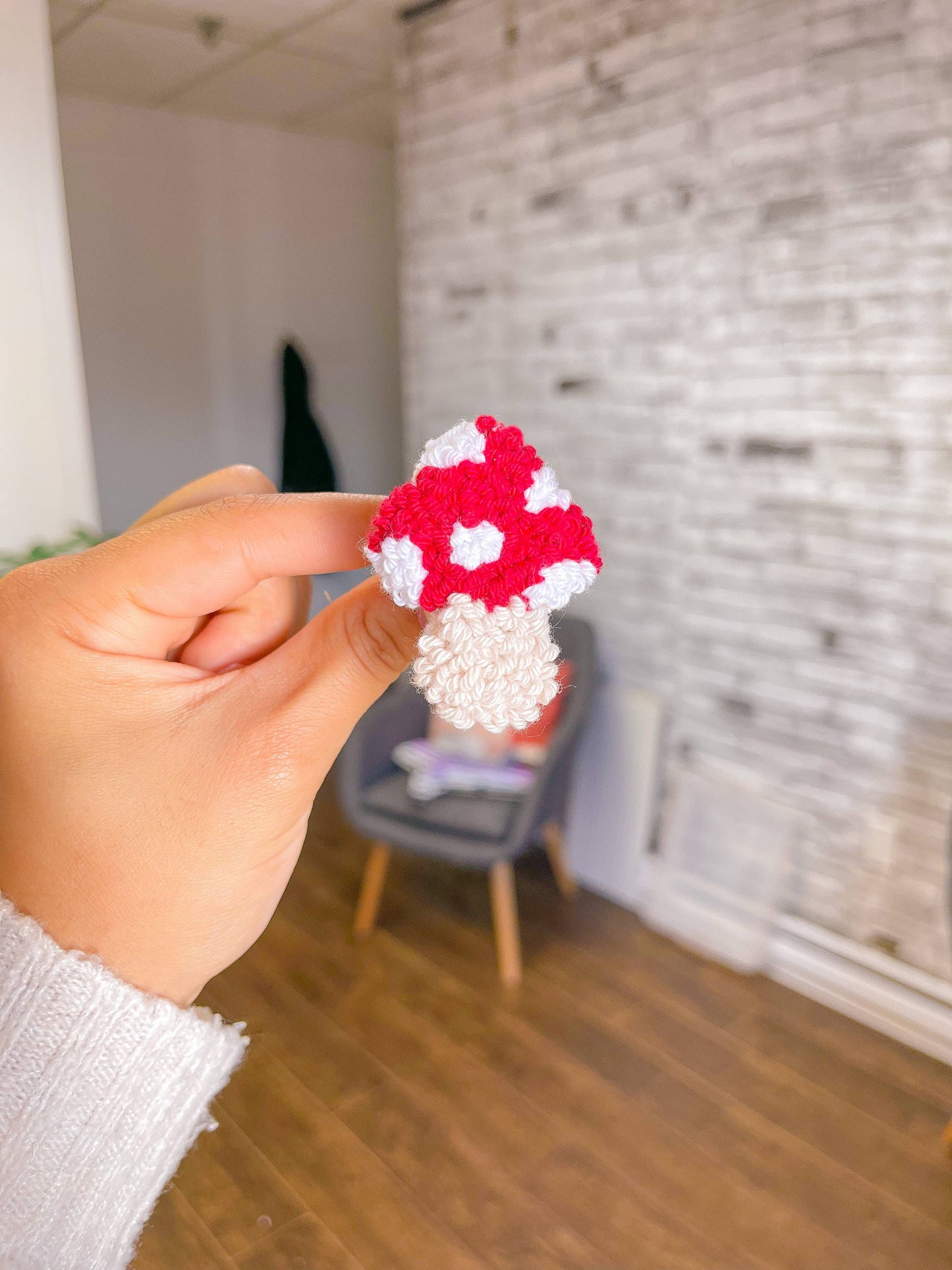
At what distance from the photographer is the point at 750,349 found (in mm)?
2270

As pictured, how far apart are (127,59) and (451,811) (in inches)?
124

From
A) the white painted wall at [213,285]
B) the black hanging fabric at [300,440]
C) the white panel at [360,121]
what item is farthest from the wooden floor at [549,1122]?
the white panel at [360,121]

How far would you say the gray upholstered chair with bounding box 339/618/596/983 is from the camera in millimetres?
2441

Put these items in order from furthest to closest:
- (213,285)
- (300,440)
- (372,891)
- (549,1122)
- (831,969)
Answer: (300,440)
(213,285)
(372,891)
(831,969)
(549,1122)

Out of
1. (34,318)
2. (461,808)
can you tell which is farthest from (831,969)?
(34,318)

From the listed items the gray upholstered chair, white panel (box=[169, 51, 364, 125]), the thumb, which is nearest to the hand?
the thumb

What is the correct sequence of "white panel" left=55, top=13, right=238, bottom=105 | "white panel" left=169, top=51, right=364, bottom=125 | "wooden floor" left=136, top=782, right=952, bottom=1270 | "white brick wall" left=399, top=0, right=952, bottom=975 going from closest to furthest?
"wooden floor" left=136, top=782, right=952, bottom=1270
"white brick wall" left=399, top=0, right=952, bottom=975
"white panel" left=55, top=13, right=238, bottom=105
"white panel" left=169, top=51, right=364, bottom=125

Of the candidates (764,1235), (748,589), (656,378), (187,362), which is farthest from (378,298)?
(764,1235)

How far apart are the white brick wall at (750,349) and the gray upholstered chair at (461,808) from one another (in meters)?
0.30

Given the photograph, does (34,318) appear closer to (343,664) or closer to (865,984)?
(343,664)

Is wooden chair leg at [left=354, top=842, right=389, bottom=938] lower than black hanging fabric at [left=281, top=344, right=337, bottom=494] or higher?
lower

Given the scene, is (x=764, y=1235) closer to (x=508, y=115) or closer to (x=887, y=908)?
(x=887, y=908)

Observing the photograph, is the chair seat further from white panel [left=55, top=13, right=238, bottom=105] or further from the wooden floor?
white panel [left=55, top=13, right=238, bottom=105]

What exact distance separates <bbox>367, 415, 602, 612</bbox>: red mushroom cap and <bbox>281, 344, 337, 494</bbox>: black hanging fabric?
4029 millimetres
